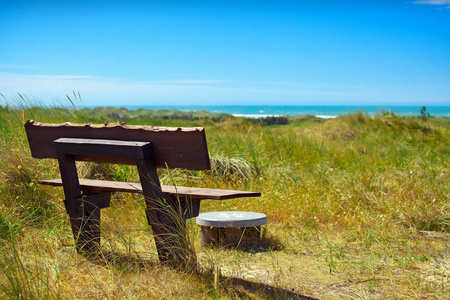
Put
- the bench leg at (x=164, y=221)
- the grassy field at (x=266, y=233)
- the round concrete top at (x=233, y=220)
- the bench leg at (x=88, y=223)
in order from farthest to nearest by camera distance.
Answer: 1. the round concrete top at (x=233, y=220)
2. the bench leg at (x=88, y=223)
3. the bench leg at (x=164, y=221)
4. the grassy field at (x=266, y=233)

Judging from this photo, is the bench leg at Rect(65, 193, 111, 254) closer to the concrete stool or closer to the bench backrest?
the bench backrest

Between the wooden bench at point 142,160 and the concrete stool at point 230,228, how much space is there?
963mm

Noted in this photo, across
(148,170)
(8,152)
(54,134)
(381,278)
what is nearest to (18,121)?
(8,152)

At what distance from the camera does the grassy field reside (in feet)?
10.2

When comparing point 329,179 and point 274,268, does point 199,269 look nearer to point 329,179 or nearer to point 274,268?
point 274,268

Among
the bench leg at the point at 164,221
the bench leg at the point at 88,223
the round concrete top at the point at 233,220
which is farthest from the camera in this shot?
the round concrete top at the point at 233,220

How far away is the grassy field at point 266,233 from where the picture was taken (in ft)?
10.2

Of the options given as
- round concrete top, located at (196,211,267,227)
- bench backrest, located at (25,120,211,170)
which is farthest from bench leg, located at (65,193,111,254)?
round concrete top, located at (196,211,267,227)

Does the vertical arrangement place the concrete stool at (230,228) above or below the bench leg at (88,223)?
below

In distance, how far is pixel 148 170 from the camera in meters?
3.21

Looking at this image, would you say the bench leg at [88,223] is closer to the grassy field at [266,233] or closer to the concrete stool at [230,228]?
the grassy field at [266,233]

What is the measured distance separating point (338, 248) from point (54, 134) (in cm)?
302

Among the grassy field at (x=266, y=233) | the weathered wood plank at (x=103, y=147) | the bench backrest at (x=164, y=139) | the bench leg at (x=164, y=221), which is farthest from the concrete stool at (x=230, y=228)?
the weathered wood plank at (x=103, y=147)

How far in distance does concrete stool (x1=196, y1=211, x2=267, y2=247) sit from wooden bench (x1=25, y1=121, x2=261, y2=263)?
96cm
